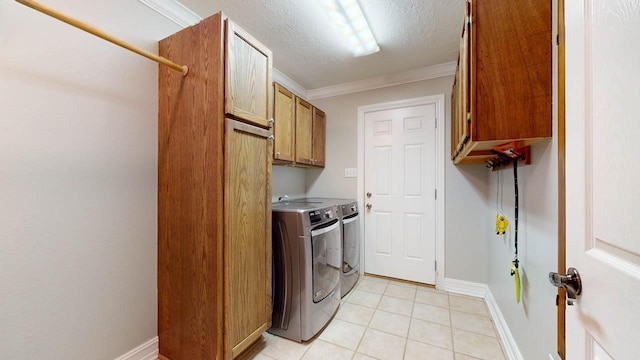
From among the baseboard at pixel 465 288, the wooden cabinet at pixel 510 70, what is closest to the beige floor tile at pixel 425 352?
the baseboard at pixel 465 288

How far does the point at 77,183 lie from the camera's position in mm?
1218

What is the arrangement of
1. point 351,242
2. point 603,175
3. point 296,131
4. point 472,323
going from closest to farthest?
point 603,175 → point 472,323 → point 296,131 → point 351,242

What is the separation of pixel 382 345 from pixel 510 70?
1832 mm

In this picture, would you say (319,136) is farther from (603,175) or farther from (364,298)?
(603,175)

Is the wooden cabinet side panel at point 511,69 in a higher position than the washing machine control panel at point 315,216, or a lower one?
higher

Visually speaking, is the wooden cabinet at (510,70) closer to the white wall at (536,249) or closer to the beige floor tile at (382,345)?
the white wall at (536,249)

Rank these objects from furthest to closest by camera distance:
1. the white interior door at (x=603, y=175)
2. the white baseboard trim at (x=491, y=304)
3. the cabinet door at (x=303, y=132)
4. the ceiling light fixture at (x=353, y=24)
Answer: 1. the cabinet door at (x=303, y=132)
2. the ceiling light fixture at (x=353, y=24)
3. the white baseboard trim at (x=491, y=304)
4. the white interior door at (x=603, y=175)

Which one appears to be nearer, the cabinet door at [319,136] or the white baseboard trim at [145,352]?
the white baseboard trim at [145,352]

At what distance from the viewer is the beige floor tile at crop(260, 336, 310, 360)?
5.14 feet

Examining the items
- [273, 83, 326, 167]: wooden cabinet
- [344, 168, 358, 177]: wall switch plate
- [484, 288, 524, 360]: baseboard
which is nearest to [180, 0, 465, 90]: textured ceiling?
[273, 83, 326, 167]: wooden cabinet

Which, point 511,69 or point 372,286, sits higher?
point 511,69

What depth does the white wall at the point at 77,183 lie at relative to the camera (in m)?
1.04

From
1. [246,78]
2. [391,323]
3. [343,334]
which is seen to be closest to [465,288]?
[391,323]

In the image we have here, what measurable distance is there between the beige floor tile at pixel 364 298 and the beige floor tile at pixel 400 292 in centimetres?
16
